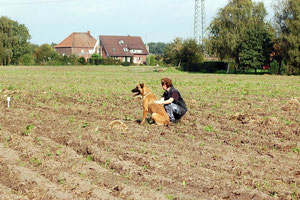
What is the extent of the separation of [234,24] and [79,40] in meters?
77.5

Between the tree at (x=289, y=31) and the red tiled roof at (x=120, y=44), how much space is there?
65362 mm

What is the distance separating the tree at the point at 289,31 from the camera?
167 ft

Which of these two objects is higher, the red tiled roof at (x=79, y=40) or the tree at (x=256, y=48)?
the red tiled roof at (x=79, y=40)

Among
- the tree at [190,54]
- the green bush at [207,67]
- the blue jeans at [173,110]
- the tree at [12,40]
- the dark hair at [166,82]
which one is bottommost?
the blue jeans at [173,110]

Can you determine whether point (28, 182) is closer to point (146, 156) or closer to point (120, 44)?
point (146, 156)

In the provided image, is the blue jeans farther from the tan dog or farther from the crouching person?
the tan dog

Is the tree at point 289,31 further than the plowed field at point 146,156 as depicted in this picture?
Yes

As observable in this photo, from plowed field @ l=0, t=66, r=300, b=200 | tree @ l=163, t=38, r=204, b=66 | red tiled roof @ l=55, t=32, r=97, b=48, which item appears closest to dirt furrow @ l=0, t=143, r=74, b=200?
plowed field @ l=0, t=66, r=300, b=200

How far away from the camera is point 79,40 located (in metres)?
127

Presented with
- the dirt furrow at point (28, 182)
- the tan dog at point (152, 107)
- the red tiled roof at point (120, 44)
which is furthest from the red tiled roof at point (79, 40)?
the dirt furrow at point (28, 182)

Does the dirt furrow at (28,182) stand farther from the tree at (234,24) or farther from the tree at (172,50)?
the tree at (172,50)

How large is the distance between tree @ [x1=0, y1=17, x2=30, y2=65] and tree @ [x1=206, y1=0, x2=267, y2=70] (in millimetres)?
51542

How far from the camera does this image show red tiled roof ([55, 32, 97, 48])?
126 metres

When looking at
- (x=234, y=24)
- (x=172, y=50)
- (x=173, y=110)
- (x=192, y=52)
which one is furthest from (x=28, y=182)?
(x=172, y=50)
